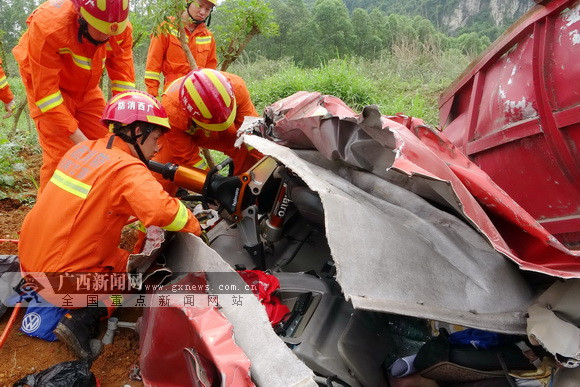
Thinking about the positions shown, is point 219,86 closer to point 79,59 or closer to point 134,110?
point 134,110

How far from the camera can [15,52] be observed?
3043 mm

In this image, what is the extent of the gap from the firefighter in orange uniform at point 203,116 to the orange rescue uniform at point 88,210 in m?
Result: 0.82

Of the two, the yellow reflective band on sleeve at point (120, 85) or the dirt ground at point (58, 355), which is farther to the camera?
the yellow reflective band on sleeve at point (120, 85)

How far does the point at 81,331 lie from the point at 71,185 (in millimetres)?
747

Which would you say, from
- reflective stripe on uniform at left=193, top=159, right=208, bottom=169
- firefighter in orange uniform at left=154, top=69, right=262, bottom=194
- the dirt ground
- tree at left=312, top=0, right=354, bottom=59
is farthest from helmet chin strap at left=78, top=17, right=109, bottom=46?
tree at left=312, top=0, right=354, bottom=59

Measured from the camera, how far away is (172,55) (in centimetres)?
437

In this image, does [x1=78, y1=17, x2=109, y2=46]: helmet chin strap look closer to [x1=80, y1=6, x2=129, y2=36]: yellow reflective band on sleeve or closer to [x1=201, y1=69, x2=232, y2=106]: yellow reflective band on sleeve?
[x1=80, y1=6, x2=129, y2=36]: yellow reflective band on sleeve

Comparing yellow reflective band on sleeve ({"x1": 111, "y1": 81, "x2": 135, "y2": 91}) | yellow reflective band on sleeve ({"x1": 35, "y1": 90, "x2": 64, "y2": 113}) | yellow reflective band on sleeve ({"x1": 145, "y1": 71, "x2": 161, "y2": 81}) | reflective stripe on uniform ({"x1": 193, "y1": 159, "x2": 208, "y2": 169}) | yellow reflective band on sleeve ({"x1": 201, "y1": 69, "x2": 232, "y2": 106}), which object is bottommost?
reflective stripe on uniform ({"x1": 193, "y1": 159, "x2": 208, "y2": 169})

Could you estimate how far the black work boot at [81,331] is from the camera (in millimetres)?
2221

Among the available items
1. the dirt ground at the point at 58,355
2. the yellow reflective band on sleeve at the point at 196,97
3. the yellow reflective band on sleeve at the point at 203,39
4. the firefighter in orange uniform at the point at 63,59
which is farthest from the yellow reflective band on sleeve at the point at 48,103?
the yellow reflective band on sleeve at the point at 203,39

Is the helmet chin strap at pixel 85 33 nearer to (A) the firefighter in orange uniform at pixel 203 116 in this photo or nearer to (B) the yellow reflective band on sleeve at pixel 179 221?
(A) the firefighter in orange uniform at pixel 203 116

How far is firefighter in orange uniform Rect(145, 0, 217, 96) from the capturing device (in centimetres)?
428

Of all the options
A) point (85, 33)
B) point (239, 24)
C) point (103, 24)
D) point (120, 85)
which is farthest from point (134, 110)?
point (239, 24)

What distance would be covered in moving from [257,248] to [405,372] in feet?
3.43
